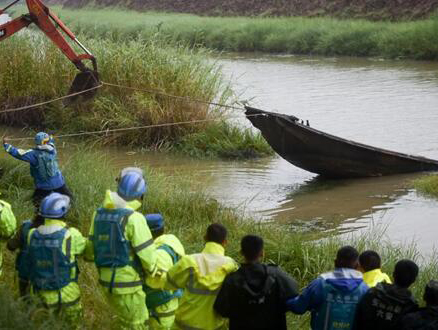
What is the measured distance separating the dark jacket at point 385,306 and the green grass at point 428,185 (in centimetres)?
750

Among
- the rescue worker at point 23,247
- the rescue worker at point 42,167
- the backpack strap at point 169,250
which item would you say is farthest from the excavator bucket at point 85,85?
the backpack strap at point 169,250

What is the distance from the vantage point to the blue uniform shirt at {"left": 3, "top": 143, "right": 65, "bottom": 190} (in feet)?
30.3

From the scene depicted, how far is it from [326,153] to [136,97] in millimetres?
4780

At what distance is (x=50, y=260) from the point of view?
546 centimetres

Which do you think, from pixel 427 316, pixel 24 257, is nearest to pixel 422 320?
pixel 427 316

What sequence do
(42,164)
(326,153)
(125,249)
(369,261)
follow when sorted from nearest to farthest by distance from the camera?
(369,261)
(125,249)
(42,164)
(326,153)

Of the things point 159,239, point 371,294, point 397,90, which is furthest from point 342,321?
point 397,90

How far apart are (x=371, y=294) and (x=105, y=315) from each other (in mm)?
2188

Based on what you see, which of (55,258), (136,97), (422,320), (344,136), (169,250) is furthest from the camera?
(344,136)

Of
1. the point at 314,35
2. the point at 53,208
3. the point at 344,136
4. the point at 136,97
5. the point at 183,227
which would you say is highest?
the point at 53,208

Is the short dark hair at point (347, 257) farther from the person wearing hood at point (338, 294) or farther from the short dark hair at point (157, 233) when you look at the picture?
the short dark hair at point (157, 233)

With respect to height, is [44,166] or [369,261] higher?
[369,261]

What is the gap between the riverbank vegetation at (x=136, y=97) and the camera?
1592 centimetres

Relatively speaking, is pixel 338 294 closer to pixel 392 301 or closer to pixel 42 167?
pixel 392 301
